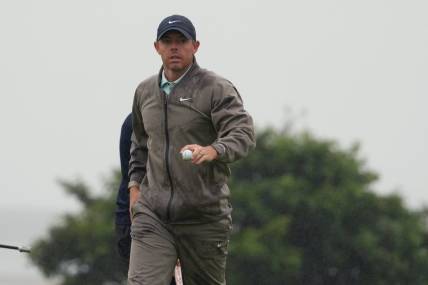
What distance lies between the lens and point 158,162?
10406 mm

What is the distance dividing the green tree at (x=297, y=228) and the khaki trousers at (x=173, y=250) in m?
47.9

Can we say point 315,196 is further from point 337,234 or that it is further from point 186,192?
point 186,192

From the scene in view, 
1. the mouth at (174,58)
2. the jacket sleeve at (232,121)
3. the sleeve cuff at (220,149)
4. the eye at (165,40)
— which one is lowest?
the sleeve cuff at (220,149)

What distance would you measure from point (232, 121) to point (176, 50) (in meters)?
0.53

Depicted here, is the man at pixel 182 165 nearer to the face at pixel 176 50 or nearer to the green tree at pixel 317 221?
the face at pixel 176 50

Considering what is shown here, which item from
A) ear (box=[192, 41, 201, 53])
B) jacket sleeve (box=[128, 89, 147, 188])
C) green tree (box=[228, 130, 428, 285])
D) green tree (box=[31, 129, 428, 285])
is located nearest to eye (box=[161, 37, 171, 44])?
ear (box=[192, 41, 201, 53])

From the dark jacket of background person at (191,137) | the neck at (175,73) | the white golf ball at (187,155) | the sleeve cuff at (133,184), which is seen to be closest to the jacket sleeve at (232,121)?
the dark jacket of background person at (191,137)

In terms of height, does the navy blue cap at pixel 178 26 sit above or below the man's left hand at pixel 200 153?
above

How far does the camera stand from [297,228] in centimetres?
6556

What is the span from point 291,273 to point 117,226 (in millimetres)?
50257

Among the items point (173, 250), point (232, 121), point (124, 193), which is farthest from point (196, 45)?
point (124, 193)

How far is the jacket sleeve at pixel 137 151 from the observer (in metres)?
10.8

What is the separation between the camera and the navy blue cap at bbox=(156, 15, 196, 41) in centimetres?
1026

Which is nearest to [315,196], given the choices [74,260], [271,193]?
[271,193]
